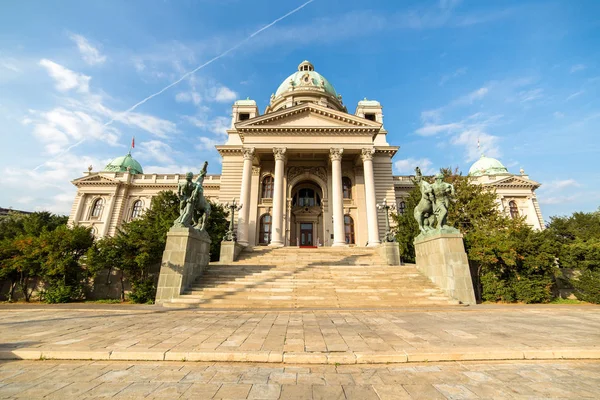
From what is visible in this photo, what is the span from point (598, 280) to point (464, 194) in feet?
26.2

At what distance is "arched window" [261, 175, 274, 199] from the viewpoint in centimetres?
2798

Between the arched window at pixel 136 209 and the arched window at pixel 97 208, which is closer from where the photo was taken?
the arched window at pixel 97 208

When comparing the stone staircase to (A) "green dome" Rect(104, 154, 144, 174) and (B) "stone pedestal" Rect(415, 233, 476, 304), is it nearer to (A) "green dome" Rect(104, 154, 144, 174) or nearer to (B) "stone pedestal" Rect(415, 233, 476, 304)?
(B) "stone pedestal" Rect(415, 233, 476, 304)

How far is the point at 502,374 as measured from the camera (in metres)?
3.29

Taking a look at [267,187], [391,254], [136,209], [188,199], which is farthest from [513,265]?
[136,209]

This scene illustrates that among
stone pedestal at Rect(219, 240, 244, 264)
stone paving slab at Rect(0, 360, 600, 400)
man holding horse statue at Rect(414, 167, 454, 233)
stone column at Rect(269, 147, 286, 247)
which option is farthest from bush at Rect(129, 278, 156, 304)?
man holding horse statue at Rect(414, 167, 454, 233)

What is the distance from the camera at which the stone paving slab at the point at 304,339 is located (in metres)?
3.79

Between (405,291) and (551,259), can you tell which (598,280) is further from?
(405,291)

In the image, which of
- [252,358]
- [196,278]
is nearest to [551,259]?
[252,358]

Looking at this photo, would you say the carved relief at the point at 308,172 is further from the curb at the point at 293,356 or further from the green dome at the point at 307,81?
the curb at the point at 293,356

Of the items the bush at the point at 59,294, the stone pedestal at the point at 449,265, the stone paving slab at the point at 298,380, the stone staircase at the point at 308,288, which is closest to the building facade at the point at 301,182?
the stone staircase at the point at 308,288

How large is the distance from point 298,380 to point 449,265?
10.0 m

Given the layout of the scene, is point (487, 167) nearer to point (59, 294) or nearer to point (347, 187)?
point (347, 187)

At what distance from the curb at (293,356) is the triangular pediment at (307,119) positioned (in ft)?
75.8
